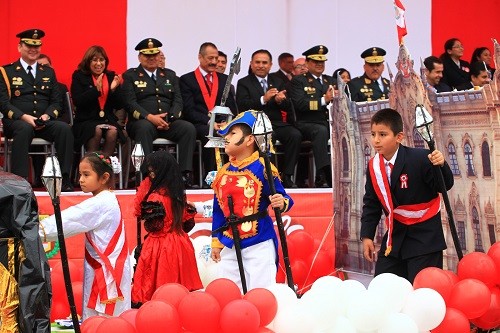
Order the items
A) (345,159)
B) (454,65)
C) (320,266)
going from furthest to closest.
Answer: (454,65) < (320,266) < (345,159)

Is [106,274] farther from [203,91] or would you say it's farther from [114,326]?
[203,91]

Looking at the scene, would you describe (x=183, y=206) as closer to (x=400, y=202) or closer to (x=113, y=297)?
(x=113, y=297)

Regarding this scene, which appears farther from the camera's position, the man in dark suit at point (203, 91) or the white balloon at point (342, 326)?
the man in dark suit at point (203, 91)

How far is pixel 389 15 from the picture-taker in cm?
1340

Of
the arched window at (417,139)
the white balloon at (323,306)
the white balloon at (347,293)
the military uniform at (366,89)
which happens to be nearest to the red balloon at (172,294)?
the white balloon at (323,306)

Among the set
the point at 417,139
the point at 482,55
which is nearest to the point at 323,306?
the point at 417,139

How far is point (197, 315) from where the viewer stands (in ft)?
17.2

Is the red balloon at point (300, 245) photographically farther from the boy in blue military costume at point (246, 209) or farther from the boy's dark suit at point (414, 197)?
the boy's dark suit at point (414, 197)

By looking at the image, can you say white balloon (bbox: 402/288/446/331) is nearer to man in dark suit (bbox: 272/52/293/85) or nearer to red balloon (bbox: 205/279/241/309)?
red balloon (bbox: 205/279/241/309)

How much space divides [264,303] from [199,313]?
1.22 ft

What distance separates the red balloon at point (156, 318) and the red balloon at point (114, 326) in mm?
67

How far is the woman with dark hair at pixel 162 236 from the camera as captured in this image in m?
6.92

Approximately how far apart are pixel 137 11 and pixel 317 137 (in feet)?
9.68

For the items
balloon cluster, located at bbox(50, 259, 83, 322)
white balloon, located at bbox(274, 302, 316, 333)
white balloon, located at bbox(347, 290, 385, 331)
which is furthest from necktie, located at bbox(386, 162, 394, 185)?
balloon cluster, located at bbox(50, 259, 83, 322)
